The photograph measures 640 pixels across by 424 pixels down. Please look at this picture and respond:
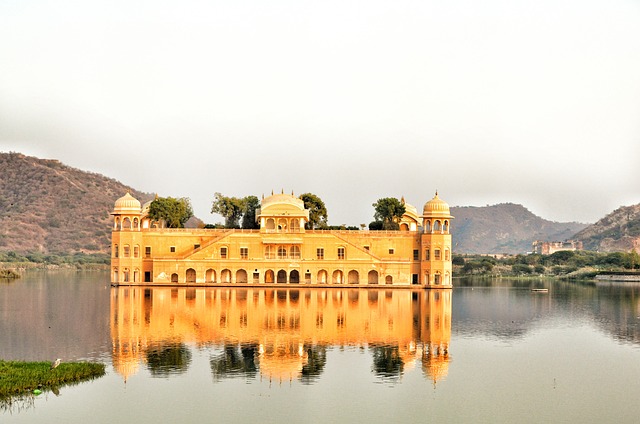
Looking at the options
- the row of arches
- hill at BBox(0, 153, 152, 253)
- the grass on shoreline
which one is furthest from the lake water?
hill at BBox(0, 153, 152, 253)

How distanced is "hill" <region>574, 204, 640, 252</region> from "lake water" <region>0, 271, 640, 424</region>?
122 m

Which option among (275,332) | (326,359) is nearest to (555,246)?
(275,332)

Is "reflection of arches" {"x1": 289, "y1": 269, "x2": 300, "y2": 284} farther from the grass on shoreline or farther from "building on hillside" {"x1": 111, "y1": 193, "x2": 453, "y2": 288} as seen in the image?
the grass on shoreline

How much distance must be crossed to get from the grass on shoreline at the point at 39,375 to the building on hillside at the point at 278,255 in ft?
120

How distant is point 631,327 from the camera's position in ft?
119

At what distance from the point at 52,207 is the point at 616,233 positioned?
111m

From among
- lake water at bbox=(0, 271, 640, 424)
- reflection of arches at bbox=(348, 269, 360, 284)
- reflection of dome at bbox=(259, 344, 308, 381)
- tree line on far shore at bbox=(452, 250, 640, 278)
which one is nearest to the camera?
lake water at bbox=(0, 271, 640, 424)

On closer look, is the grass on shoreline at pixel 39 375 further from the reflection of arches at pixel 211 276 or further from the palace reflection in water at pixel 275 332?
the reflection of arches at pixel 211 276

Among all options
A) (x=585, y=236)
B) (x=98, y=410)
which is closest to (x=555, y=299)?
(x=98, y=410)

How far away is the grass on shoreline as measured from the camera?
20.3 m

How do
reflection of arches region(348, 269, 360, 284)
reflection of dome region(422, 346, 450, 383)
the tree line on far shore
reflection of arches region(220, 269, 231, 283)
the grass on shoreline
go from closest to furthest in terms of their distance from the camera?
the grass on shoreline, reflection of dome region(422, 346, 450, 383), reflection of arches region(220, 269, 231, 283), reflection of arches region(348, 269, 360, 284), the tree line on far shore

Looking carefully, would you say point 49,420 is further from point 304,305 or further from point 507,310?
point 507,310

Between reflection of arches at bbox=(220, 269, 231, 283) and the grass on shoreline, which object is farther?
reflection of arches at bbox=(220, 269, 231, 283)

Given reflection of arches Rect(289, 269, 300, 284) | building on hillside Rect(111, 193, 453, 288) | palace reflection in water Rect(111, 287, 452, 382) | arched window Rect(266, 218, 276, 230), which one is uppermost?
arched window Rect(266, 218, 276, 230)
